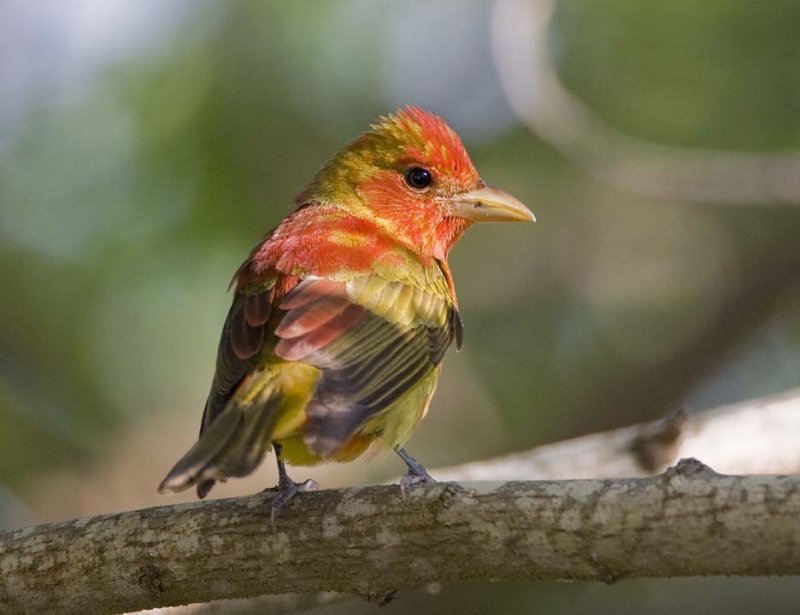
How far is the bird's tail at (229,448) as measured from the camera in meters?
3.16

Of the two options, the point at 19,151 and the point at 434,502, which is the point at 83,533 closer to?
the point at 434,502

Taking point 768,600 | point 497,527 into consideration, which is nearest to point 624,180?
point 768,600

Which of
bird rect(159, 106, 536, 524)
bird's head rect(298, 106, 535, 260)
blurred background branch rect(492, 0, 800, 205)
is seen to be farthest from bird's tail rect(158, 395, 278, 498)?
blurred background branch rect(492, 0, 800, 205)

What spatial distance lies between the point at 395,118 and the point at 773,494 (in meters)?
2.95

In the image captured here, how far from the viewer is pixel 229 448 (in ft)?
10.7

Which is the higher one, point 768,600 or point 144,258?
point 144,258

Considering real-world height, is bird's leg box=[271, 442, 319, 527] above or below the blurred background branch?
below

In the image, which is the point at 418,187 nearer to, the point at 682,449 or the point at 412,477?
the point at 682,449

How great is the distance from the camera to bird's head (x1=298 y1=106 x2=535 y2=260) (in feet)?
16.5

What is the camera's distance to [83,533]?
343 centimetres

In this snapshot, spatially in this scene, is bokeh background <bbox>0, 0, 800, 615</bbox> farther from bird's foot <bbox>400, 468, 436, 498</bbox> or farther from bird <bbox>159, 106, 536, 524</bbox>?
bird's foot <bbox>400, 468, 436, 498</bbox>

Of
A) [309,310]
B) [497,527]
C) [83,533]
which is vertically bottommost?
[497,527]


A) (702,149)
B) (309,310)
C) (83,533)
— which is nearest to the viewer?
(83,533)

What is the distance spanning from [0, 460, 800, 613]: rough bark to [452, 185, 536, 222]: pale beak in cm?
194
